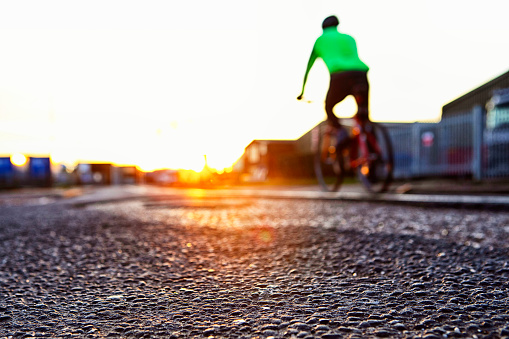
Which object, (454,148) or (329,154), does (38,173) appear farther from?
(329,154)

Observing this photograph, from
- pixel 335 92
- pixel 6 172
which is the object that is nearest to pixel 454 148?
pixel 335 92

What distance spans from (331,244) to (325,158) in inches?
165

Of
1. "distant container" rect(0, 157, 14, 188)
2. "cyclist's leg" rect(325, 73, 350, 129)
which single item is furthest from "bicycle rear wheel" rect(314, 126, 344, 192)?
"distant container" rect(0, 157, 14, 188)

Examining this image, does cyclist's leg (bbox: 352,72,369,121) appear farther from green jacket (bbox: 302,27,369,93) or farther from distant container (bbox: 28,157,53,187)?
distant container (bbox: 28,157,53,187)

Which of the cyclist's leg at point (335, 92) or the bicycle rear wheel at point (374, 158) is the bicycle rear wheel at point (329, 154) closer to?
the bicycle rear wheel at point (374, 158)

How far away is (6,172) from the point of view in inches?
1334

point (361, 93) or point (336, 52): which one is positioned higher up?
point (336, 52)

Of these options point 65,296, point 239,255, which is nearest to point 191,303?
point 65,296

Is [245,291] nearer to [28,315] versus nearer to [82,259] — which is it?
[28,315]

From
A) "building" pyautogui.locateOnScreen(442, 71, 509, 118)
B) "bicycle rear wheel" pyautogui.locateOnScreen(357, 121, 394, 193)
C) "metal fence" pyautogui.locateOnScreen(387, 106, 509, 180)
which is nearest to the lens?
"bicycle rear wheel" pyautogui.locateOnScreen(357, 121, 394, 193)

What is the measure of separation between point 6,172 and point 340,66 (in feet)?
120

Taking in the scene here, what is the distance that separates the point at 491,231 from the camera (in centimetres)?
277

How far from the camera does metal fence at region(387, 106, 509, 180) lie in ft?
40.1

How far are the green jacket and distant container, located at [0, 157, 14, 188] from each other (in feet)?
118
